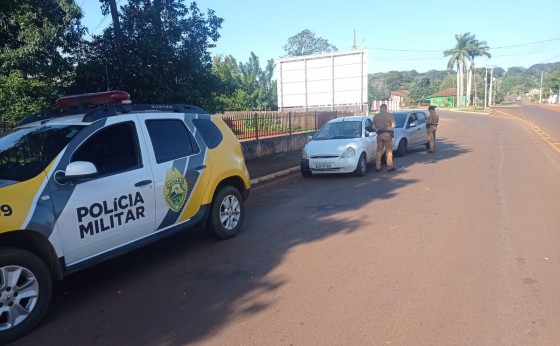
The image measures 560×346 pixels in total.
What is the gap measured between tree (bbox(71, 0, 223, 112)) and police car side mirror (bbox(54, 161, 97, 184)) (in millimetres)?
5506

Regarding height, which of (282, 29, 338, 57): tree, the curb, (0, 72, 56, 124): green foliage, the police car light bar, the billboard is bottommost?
the curb

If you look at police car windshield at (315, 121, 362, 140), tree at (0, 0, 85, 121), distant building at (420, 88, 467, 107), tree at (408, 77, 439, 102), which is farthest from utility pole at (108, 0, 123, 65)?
tree at (408, 77, 439, 102)

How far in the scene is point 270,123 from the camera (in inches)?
653

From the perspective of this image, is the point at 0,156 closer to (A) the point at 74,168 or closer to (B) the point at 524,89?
(A) the point at 74,168

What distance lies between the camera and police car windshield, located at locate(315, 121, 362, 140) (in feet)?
37.7

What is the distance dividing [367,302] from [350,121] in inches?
336

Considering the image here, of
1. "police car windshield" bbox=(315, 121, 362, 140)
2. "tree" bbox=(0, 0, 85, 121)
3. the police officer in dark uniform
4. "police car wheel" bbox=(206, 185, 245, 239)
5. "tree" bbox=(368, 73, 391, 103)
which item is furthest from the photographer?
"tree" bbox=(368, 73, 391, 103)

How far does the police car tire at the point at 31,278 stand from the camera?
3.35m

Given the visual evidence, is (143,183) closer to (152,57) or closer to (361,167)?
(152,57)

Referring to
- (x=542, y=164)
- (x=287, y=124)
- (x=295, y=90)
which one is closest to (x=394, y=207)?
(x=542, y=164)

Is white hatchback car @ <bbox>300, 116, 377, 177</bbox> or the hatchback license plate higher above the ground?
white hatchback car @ <bbox>300, 116, 377, 177</bbox>

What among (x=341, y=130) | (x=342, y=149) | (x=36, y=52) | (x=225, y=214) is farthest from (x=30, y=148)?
(x=36, y=52)

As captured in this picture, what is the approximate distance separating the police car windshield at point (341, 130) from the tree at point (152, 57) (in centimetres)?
Result: 364

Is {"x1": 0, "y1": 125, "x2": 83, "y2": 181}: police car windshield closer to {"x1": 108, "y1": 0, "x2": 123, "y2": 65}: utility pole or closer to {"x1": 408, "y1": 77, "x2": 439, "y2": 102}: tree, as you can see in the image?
{"x1": 108, "y1": 0, "x2": 123, "y2": 65}: utility pole
